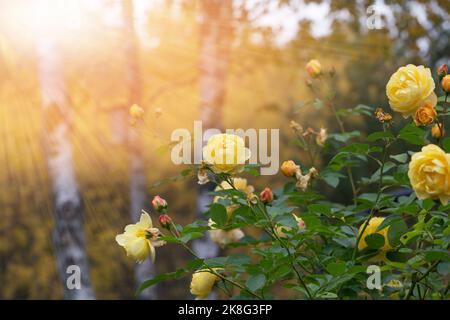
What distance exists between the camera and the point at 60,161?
12.1 feet

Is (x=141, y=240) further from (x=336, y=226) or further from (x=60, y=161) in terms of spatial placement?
(x=60, y=161)

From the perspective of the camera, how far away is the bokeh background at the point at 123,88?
523 cm

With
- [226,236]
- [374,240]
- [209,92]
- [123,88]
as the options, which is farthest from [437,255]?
[123,88]

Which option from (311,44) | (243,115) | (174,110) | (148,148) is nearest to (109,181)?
(148,148)

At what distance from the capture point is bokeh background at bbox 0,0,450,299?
523cm

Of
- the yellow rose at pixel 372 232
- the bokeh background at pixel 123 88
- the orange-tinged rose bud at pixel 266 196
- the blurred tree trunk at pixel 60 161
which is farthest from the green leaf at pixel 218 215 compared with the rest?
the bokeh background at pixel 123 88

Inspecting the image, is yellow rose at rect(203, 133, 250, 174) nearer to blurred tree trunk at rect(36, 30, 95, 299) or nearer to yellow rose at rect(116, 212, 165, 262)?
yellow rose at rect(116, 212, 165, 262)

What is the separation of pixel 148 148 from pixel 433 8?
2648 millimetres

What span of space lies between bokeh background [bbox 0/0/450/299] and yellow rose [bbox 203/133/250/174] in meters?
3.98

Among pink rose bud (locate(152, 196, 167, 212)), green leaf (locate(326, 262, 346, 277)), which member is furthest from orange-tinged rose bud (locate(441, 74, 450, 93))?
pink rose bud (locate(152, 196, 167, 212))

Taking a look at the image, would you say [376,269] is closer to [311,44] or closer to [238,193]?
[238,193]

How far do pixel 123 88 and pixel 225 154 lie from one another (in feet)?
16.6

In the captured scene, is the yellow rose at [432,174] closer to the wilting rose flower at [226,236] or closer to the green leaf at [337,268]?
the green leaf at [337,268]

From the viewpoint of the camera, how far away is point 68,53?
5.70m
